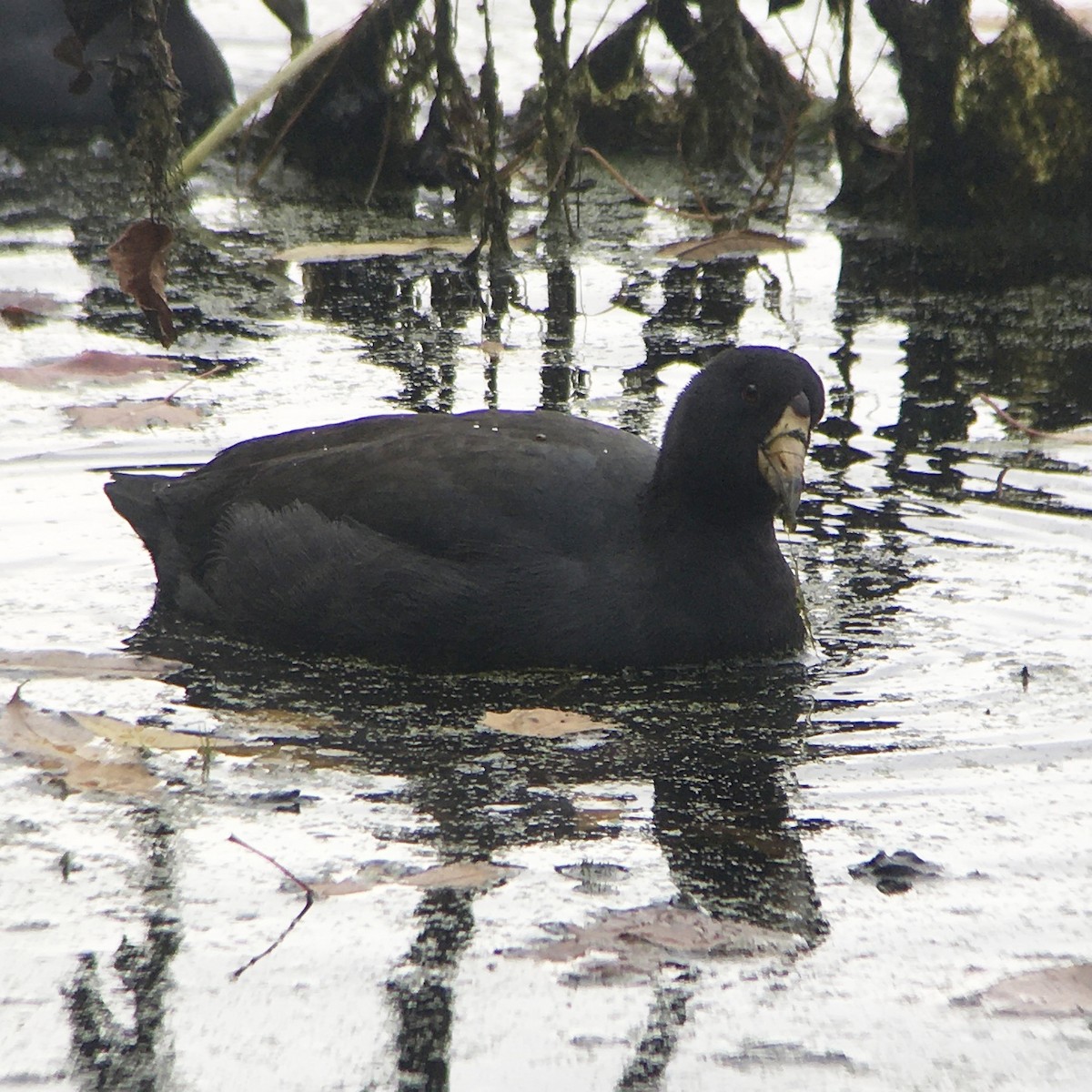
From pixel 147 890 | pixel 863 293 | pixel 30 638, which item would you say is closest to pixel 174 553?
pixel 30 638

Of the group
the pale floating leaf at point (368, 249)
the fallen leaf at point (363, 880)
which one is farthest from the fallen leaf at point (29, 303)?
the fallen leaf at point (363, 880)

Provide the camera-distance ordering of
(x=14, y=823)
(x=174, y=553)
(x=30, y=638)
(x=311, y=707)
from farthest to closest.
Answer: (x=174, y=553), (x=30, y=638), (x=311, y=707), (x=14, y=823)

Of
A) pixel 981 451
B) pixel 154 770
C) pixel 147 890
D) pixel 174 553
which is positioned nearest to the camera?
pixel 147 890

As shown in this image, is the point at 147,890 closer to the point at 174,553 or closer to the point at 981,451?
the point at 174,553

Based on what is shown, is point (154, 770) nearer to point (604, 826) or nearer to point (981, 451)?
point (604, 826)

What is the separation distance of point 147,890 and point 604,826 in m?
0.97

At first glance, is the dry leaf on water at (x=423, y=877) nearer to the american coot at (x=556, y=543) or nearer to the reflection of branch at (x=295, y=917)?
the reflection of branch at (x=295, y=917)

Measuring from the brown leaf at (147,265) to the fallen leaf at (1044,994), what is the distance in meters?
2.92

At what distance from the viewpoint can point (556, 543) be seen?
16.4ft

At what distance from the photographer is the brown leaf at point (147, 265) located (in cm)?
522

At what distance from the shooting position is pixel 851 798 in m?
4.18

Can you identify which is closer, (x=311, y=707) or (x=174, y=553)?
(x=311, y=707)

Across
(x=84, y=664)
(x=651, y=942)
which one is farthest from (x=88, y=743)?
(x=651, y=942)

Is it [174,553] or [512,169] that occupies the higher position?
[512,169]
